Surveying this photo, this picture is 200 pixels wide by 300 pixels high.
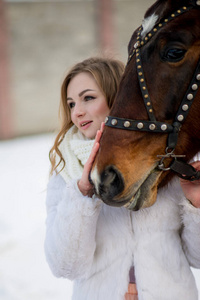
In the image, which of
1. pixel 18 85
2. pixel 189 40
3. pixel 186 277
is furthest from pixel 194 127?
pixel 18 85

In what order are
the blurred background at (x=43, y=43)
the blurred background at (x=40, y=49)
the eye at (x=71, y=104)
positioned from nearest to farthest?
the eye at (x=71, y=104) → the blurred background at (x=40, y=49) → the blurred background at (x=43, y=43)

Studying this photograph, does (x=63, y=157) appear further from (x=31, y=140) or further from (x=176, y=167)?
(x=31, y=140)

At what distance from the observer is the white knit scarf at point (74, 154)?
1.56 m

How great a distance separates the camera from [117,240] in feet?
4.83

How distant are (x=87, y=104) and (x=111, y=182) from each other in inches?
22.5

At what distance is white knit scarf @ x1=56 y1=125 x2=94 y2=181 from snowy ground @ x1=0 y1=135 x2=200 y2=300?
9.9 inches

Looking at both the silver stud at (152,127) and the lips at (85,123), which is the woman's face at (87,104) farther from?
the silver stud at (152,127)

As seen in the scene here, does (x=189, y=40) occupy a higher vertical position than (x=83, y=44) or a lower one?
higher

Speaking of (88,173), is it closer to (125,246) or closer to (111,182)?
(111,182)

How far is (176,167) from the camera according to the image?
3.94 ft

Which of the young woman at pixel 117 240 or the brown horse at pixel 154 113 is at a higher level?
the brown horse at pixel 154 113

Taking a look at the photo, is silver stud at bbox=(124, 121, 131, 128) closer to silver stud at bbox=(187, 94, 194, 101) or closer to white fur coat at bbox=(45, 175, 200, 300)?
silver stud at bbox=(187, 94, 194, 101)

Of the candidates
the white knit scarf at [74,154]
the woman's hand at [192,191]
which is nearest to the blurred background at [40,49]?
the white knit scarf at [74,154]

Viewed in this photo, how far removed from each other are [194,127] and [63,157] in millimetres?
668
